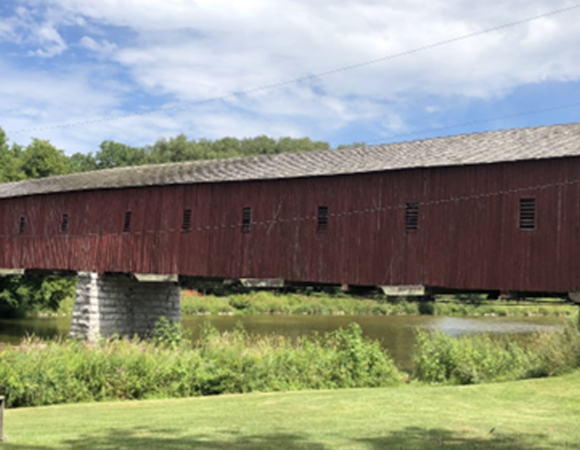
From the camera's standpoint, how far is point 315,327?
103 feet

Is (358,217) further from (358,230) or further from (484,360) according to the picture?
(484,360)

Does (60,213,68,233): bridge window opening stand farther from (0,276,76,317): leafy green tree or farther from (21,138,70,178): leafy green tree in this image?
(21,138,70,178): leafy green tree

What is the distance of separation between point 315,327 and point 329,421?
2439 centimetres

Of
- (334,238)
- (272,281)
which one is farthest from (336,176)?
(272,281)

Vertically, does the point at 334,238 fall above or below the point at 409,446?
above

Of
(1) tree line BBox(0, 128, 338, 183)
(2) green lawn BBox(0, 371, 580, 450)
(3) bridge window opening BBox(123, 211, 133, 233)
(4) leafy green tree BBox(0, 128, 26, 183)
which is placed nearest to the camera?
(2) green lawn BBox(0, 371, 580, 450)

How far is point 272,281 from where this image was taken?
1802 cm

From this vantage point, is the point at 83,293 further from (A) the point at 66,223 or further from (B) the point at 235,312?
(B) the point at 235,312

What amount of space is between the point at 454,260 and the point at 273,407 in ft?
27.3

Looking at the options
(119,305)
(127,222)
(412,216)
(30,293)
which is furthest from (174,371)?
(30,293)

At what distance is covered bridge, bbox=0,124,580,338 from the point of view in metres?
14.9

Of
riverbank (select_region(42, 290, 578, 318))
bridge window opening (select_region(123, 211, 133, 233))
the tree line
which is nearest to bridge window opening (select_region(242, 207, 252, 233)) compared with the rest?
bridge window opening (select_region(123, 211, 133, 233))

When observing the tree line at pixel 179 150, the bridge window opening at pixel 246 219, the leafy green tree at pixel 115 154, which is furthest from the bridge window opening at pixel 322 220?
the leafy green tree at pixel 115 154

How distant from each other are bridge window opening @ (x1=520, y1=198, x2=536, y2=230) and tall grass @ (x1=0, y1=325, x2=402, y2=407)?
4.70 m
